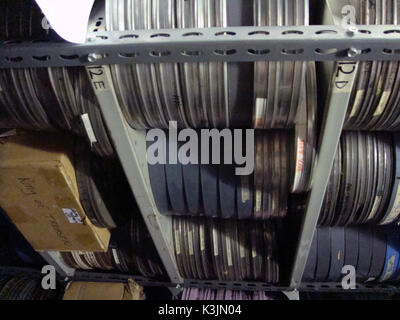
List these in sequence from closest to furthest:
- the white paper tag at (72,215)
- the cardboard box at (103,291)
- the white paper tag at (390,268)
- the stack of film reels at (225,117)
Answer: the stack of film reels at (225,117)
the white paper tag at (72,215)
the white paper tag at (390,268)
the cardboard box at (103,291)

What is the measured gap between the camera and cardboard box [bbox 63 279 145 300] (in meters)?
1.75

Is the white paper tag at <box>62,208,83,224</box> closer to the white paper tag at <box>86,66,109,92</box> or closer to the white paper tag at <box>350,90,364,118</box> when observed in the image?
the white paper tag at <box>86,66,109,92</box>

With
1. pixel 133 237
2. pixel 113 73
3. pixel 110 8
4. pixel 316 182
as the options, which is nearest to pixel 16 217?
pixel 133 237

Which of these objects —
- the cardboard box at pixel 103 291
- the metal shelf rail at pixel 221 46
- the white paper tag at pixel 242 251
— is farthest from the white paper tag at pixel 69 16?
the cardboard box at pixel 103 291

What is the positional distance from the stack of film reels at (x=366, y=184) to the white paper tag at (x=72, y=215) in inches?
38.0

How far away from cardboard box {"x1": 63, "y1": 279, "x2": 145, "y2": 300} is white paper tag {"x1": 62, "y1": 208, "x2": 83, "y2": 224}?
1.68 feet

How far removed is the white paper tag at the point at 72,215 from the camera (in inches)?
55.4

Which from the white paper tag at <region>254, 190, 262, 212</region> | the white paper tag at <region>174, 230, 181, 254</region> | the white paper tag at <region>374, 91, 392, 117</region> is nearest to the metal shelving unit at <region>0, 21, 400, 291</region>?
the white paper tag at <region>374, 91, 392, 117</region>

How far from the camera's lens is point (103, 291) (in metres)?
1.77

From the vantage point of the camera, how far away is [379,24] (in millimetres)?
888

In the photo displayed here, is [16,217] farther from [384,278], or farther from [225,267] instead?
[384,278]

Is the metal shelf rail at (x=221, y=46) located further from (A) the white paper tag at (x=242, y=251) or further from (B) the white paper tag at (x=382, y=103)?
(A) the white paper tag at (x=242, y=251)

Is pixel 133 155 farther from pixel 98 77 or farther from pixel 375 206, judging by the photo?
pixel 375 206

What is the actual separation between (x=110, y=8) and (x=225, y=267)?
121 cm
